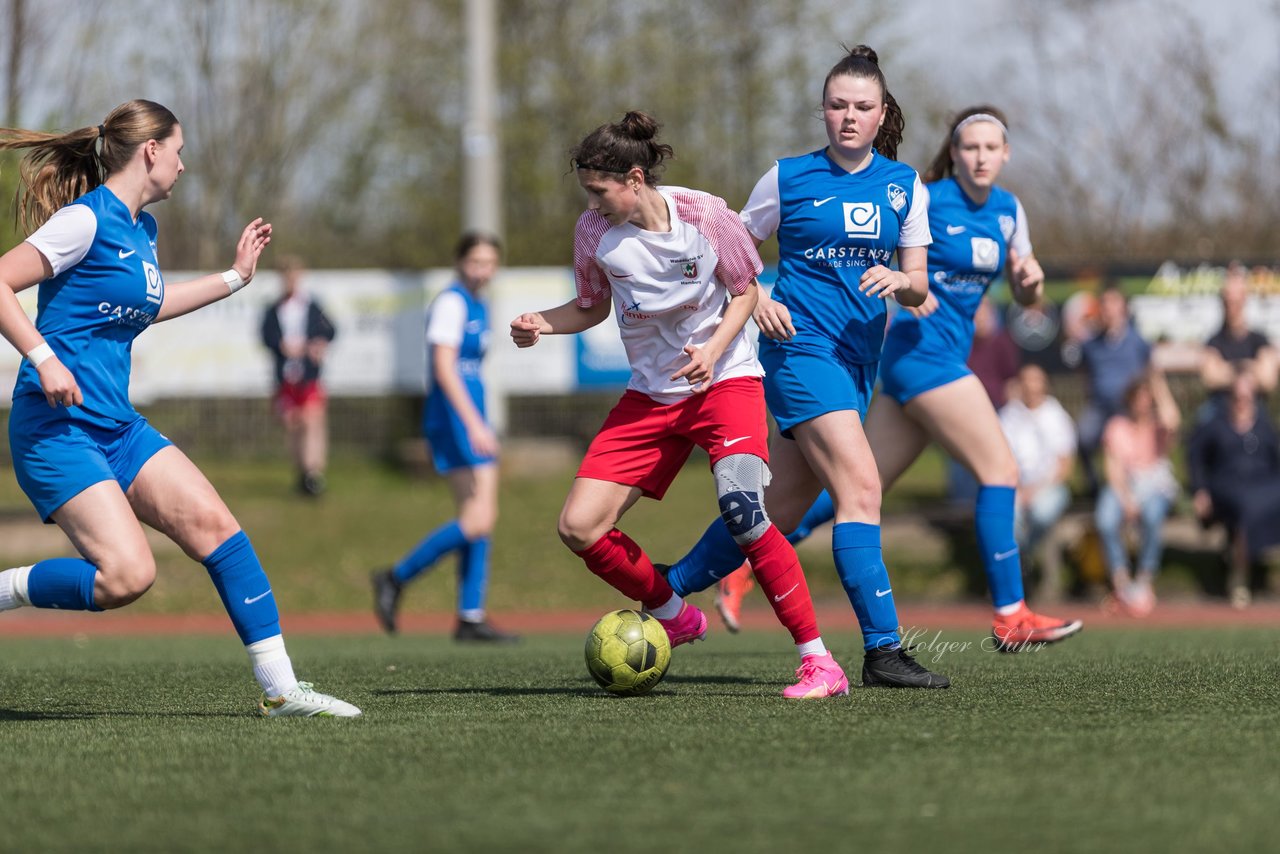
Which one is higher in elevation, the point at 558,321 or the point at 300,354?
the point at 558,321

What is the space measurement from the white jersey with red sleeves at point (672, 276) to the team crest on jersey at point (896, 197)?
558mm

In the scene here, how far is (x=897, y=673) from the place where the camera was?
A: 19.2 ft

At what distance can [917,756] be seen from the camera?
14.1ft

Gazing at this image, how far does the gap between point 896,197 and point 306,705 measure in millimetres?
2700

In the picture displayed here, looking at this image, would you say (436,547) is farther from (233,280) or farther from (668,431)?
(233,280)

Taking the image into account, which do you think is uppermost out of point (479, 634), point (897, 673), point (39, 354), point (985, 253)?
point (985, 253)

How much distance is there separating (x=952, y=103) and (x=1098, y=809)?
23126 millimetres

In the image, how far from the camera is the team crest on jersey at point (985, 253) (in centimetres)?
716

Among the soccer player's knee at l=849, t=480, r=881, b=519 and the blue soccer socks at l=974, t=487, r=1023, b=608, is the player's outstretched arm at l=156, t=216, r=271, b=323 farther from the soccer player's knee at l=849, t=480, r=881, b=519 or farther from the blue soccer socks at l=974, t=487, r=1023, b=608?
the blue soccer socks at l=974, t=487, r=1023, b=608

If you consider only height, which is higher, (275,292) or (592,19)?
(592,19)

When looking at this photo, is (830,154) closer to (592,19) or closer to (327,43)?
(592,19)

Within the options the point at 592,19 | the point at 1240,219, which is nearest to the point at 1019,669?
the point at 1240,219

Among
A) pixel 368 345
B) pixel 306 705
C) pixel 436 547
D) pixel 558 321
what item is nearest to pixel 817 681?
pixel 558 321

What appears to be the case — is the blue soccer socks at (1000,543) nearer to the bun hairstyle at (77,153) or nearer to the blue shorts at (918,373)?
the blue shorts at (918,373)
